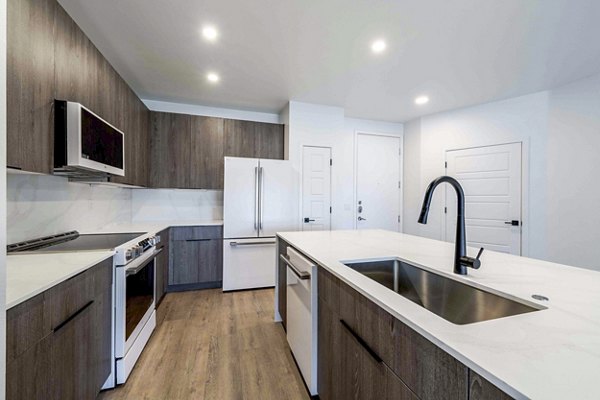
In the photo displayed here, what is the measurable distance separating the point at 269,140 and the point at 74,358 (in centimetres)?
318

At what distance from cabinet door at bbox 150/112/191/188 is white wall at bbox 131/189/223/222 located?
0.37 metres

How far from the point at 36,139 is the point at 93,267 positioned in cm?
74

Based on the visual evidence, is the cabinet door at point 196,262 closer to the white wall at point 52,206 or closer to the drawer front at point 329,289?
the white wall at point 52,206

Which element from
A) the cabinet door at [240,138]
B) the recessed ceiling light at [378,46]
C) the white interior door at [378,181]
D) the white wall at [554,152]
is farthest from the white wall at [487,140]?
the cabinet door at [240,138]

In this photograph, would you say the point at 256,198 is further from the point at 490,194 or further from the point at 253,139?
the point at 490,194

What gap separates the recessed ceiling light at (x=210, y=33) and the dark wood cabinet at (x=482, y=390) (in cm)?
260

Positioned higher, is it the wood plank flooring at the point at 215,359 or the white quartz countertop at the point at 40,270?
the white quartz countertop at the point at 40,270

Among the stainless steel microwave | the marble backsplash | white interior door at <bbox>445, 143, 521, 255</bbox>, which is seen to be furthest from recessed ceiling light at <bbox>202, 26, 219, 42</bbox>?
white interior door at <bbox>445, 143, 521, 255</bbox>

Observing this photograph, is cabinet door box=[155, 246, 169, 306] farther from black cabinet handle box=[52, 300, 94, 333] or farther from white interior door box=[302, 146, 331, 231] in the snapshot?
white interior door box=[302, 146, 331, 231]

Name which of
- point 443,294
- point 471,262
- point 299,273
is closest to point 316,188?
point 299,273

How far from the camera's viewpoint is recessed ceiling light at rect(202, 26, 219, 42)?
6.85ft

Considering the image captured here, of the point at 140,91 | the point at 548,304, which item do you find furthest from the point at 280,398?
the point at 140,91

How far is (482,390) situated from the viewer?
50 centimetres

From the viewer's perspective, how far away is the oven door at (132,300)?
1656mm
